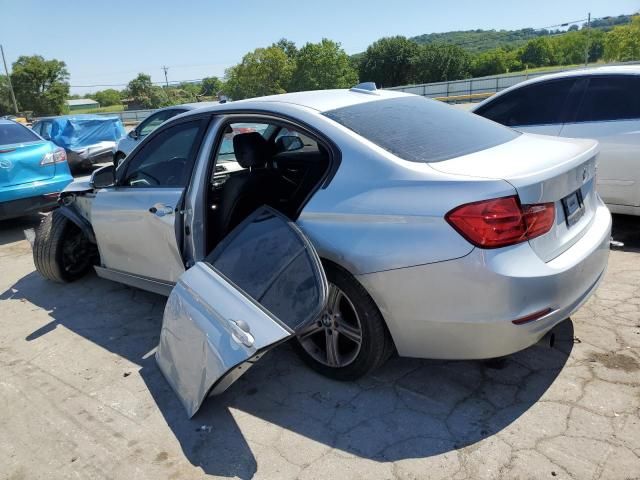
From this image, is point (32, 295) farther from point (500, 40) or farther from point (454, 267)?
point (500, 40)

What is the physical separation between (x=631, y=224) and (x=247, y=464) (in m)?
4.81

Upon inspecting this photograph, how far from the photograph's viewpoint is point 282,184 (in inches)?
150

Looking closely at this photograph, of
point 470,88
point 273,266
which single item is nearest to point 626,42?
point 470,88

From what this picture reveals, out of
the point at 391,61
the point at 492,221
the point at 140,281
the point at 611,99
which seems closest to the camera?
the point at 492,221

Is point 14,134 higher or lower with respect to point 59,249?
higher

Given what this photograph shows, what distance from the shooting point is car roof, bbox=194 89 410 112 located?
306cm

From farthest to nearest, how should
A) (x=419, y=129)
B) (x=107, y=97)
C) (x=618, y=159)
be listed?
(x=107, y=97) → (x=618, y=159) → (x=419, y=129)

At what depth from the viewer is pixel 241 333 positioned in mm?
2459

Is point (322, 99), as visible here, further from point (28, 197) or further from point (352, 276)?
point (28, 197)

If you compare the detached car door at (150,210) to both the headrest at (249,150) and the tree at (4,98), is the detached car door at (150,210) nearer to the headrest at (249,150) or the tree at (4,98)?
the headrest at (249,150)

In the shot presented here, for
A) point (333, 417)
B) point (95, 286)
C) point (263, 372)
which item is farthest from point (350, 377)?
point (95, 286)

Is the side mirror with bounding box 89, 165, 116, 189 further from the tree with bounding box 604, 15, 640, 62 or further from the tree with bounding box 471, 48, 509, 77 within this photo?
the tree with bounding box 471, 48, 509, 77

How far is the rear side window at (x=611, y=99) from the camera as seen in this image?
4629mm

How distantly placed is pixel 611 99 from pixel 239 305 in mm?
4165
